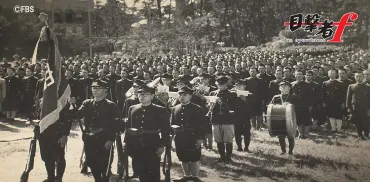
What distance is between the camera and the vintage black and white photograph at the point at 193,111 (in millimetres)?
5422

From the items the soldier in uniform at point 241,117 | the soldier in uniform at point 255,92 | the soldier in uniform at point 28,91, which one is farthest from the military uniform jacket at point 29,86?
the soldier in uniform at point 241,117

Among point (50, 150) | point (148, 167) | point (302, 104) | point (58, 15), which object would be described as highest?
point (58, 15)

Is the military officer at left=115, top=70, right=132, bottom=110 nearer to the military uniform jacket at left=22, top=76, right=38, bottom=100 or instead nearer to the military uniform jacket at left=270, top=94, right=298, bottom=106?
the military uniform jacket at left=22, top=76, right=38, bottom=100

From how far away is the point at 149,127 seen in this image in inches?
204

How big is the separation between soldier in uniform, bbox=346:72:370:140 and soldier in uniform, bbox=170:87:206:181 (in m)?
4.01

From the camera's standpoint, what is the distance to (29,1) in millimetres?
7469

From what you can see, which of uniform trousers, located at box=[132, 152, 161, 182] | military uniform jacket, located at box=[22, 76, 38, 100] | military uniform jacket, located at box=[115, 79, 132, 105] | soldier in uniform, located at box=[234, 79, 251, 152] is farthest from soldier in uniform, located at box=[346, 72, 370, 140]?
military uniform jacket, located at box=[22, 76, 38, 100]

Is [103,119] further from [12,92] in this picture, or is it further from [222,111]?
[12,92]

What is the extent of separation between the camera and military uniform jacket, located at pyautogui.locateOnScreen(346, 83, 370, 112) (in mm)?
8250

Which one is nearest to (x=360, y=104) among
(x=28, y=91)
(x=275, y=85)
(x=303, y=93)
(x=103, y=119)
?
(x=303, y=93)

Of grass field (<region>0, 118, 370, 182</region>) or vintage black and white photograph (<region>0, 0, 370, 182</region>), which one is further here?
grass field (<region>0, 118, 370, 182</region>)

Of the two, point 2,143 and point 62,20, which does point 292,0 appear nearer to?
point 62,20

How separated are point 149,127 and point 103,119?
0.66 meters

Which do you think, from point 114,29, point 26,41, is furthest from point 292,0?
point 114,29
